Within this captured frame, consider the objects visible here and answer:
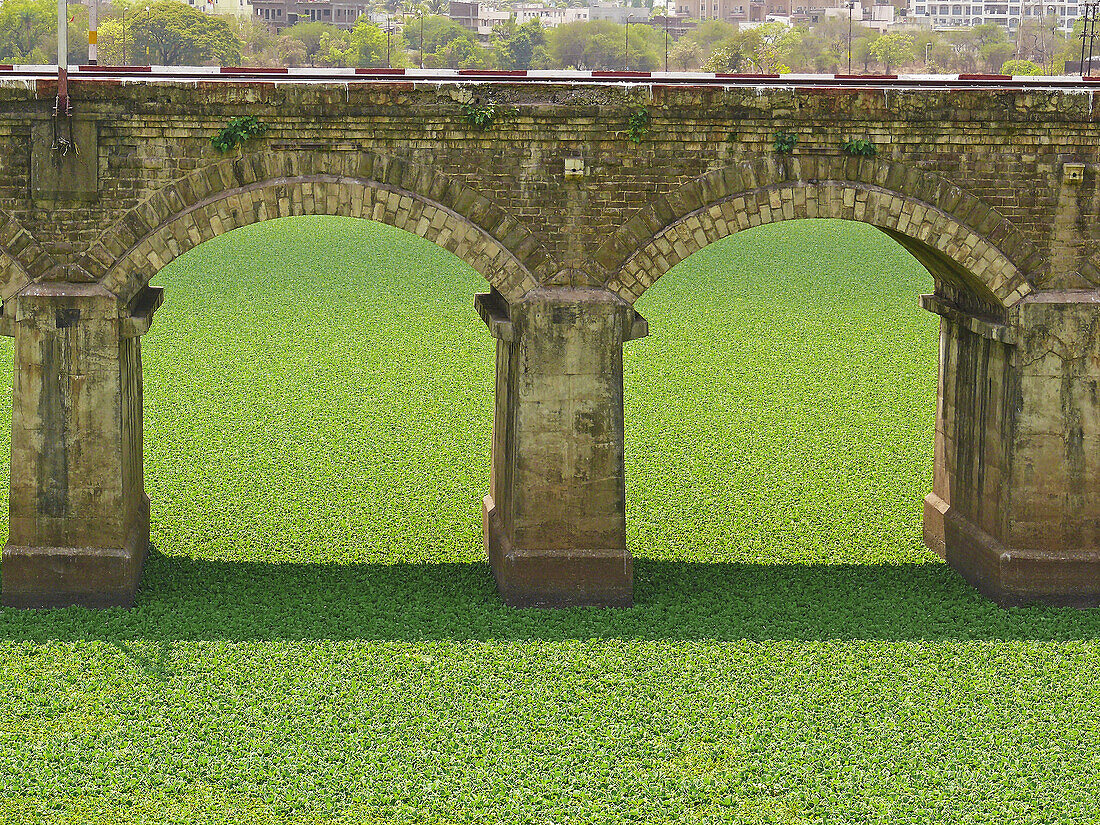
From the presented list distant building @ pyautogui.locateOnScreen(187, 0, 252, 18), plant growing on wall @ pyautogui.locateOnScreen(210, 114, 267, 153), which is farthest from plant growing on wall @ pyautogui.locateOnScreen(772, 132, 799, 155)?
distant building @ pyautogui.locateOnScreen(187, 0, 252, 18)

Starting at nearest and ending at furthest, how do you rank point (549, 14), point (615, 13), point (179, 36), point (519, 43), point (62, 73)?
point (62, 73)
point (179, 36)
point (519, 43)
point (549, 14)
point (615, 13)

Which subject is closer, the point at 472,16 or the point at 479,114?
the point at 479,114

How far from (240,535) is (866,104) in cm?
1038

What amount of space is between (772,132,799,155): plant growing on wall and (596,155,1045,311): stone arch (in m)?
0.12

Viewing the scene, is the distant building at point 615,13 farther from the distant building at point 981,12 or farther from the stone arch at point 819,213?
the stone arch at point 819,213

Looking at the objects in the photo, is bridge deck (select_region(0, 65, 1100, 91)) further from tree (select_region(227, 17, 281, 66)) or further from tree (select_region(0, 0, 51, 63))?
tree (select_region(227, 17, 281, 66))

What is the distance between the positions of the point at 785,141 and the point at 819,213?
975 mm

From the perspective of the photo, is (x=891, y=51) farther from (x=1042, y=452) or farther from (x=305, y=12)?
(x=1042, y=452)

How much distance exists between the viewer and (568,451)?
61.7 ft

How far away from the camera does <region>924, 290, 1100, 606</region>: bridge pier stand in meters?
18.7

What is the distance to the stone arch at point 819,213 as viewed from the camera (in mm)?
18469

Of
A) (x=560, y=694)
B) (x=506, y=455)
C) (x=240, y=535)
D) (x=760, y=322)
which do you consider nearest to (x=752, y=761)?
(x=560, y=694)

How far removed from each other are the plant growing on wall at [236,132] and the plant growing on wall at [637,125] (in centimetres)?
438

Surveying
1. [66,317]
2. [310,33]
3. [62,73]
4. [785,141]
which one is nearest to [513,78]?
[785,141]
